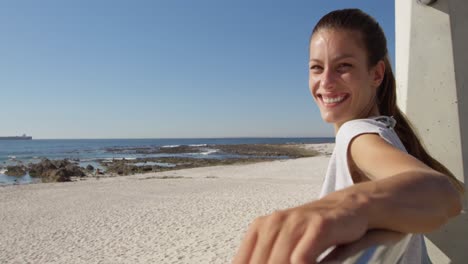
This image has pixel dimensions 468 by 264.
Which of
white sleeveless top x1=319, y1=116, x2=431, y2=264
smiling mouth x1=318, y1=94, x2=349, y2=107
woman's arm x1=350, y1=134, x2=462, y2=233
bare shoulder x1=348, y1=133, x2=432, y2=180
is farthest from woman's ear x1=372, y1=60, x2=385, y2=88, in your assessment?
woman's arm x1=350, y1=134, x2=462, y2=233

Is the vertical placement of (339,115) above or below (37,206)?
above

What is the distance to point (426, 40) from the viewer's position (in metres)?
2.26

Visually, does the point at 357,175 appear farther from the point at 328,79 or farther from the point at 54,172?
the point at 54,172

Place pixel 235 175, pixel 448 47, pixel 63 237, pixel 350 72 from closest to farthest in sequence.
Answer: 1. pixel 350 72
2. pixel 448 47
3. pixel 63 237
4. pixel 235 175

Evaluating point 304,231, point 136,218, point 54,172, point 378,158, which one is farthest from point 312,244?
point 54,172

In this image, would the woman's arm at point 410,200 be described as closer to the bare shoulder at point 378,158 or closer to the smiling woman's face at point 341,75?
the bare shoulder at point 378,158

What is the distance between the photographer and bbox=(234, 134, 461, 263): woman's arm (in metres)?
0.42

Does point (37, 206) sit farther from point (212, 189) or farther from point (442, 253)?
point (442, 253)

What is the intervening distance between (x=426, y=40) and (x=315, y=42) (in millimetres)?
1527

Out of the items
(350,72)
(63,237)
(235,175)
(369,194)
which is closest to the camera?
(369,194)

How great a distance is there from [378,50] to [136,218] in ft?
55.4

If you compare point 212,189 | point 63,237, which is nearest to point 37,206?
point 63,237

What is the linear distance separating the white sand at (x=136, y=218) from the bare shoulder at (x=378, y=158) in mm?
10160

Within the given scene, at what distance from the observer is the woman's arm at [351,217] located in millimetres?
416
